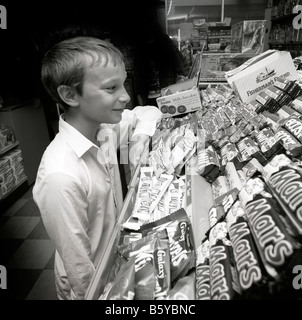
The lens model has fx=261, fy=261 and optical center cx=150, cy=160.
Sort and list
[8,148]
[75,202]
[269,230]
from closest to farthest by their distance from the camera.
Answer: [269,230] → [75,202] → [8,148]

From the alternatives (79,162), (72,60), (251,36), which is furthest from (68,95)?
(251,36)

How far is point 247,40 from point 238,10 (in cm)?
551

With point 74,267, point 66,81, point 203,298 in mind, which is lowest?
point 74,267

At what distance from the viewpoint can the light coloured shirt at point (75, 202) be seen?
3.20 feet

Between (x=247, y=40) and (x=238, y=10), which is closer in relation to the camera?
(x=247, y=40)

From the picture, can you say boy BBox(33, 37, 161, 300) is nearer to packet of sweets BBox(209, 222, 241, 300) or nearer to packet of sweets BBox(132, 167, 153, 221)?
packet of sweets BBox(132, 167, 153, 221)

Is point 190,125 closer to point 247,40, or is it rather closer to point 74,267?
point 74,267

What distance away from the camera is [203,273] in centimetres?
76

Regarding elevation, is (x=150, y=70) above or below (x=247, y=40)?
below

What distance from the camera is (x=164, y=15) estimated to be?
435cm

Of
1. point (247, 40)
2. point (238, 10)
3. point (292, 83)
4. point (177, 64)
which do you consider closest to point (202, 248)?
point (292, 83)

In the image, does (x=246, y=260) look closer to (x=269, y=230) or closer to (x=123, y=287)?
(x=269, y=230)

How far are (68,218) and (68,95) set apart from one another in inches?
19.8

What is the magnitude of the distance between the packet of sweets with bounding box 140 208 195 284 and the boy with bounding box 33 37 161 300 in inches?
10.4
